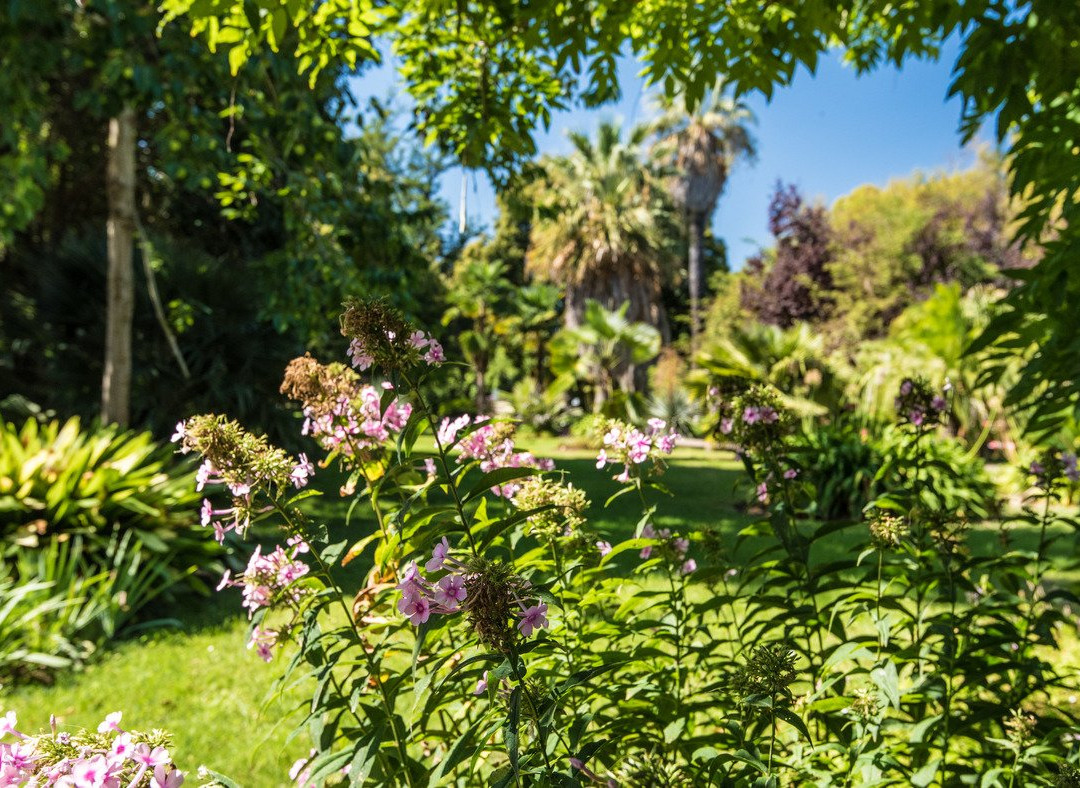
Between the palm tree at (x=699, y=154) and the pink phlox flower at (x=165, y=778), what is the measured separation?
79.8ft

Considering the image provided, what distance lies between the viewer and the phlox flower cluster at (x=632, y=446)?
4.84ft

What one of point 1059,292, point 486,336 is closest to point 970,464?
point 1059,292

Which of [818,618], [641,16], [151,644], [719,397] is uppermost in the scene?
[641,16]

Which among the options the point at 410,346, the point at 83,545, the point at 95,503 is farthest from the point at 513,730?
the point at 83,545

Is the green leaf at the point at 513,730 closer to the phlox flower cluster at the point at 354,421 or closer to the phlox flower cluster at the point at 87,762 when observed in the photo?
the phlox flower cluster at the point at 87,762

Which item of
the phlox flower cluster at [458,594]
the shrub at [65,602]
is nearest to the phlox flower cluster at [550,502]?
the phlox flower cluster at [458,594]

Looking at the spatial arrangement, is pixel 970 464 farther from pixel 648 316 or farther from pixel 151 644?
pixel 648 316

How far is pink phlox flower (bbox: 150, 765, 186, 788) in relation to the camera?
781 mm

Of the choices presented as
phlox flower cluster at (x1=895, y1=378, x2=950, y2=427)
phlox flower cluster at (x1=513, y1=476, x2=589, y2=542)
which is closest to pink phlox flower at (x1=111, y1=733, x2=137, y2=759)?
phlox flower cluster at (x1=513, y1=476, x2=589, y2=542)

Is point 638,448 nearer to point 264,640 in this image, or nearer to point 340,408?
A: point 340,408

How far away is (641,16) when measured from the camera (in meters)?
2.79

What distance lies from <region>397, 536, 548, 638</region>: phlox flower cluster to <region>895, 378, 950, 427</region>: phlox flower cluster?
4.21 feet

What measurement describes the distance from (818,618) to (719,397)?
1.91 ft

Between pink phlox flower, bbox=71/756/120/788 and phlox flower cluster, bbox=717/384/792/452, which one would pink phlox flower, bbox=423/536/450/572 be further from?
phlox flower cluster, bbox=717/384/792/452
